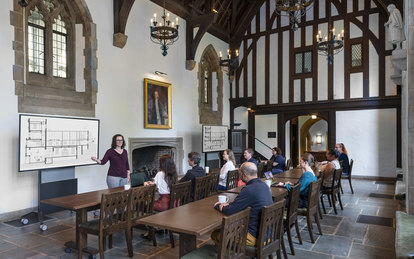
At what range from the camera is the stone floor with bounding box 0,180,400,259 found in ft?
11.7

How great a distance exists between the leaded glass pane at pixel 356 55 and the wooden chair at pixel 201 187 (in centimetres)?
829

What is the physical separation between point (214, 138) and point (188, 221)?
7632 millimetres

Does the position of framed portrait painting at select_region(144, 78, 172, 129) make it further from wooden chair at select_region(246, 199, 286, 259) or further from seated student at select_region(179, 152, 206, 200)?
wooden chair at select_region(246, 199, 286, 259)

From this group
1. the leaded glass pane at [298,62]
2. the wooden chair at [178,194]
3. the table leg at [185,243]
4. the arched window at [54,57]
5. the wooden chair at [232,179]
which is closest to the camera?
the table leg at [185,243]

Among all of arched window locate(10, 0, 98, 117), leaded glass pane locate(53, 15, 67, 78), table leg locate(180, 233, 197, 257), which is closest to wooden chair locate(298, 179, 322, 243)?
table leg locate(180, 233, 197, 257)

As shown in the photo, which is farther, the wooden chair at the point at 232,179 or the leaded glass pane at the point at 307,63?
the leaded glass pane at the point at 307,63

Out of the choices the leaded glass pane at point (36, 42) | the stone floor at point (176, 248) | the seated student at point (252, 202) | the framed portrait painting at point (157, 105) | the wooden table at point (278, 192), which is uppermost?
the leaded glass pane at point (36, 42)

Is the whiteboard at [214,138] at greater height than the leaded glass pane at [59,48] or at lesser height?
lesser

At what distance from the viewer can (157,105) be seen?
27.2 feet

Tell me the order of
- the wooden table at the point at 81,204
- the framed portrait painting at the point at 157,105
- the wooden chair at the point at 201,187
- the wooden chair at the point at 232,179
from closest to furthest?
the wooden table at the point at 81,204 → the wooden chair at the point at 201,187 → the wooden chair at the point at 232,179 → the framed portrait painting at the point at 157,105

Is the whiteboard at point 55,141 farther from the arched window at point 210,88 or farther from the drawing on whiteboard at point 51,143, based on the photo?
the arched window at point 210,88

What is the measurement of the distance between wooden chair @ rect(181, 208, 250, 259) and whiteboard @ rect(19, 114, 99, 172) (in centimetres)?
366

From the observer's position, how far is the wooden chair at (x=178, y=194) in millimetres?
3555

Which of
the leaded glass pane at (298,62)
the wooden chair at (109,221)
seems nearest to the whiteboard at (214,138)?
the leaded glass pane at (298,62)
